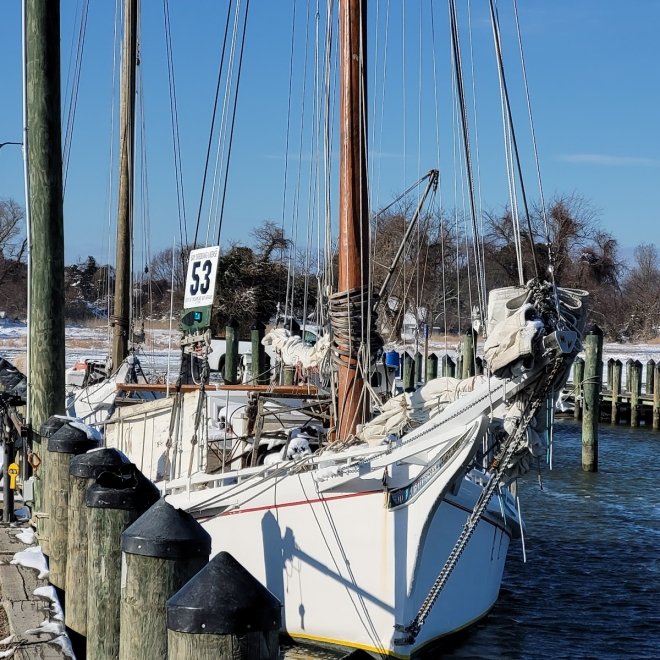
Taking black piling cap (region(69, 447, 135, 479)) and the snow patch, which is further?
the snow patch

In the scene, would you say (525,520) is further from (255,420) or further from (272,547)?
(272,547)

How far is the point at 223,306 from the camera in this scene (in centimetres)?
4406

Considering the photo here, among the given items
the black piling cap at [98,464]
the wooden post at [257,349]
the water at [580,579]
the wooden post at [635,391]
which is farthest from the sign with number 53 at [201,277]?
the wooden post at [635,391]

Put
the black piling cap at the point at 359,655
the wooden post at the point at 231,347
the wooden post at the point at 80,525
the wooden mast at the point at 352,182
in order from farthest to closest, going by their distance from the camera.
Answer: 1. the wooden post at the point at 231,347
2. the wooden mast at the point at 352,182
3. the black piling cap at the point at 359,655
4. the wooden post at the point at 80,525

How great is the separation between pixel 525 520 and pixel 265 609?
15.2m

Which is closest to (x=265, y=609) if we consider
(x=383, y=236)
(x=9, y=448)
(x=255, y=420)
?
(x=9, y=448)

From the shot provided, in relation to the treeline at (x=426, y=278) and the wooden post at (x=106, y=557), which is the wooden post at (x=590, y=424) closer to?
the treeline at (x=426, y=278)

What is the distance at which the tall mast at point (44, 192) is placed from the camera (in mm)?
8961

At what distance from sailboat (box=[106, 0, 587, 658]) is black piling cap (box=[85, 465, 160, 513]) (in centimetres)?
326

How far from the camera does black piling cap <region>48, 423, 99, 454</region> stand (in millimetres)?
7848

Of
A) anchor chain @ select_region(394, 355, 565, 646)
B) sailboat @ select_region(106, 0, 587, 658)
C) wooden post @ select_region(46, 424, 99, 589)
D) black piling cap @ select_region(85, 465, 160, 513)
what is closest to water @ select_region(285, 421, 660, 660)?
sailboat @ select_region(106, 0, 587, 658)

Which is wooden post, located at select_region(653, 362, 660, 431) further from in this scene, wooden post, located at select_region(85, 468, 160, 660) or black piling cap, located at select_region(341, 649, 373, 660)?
wooden post, located at select_region(85, 468, 160, 660)

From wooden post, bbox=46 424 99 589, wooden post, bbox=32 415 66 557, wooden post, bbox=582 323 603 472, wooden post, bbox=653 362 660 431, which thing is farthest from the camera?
wooden post, bbox=653 362 660 431

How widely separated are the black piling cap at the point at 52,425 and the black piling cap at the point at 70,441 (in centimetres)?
37
